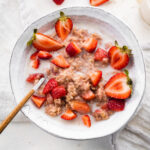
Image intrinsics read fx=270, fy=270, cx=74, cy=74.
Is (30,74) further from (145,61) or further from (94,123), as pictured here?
(145,61)

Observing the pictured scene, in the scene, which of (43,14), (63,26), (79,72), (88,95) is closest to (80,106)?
(88,95)

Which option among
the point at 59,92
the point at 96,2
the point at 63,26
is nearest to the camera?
the point at 59,92

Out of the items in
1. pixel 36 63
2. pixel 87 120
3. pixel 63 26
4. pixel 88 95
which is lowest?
pixel 87 120

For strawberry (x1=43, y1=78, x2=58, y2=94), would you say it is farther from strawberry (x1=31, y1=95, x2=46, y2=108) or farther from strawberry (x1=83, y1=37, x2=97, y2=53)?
strawberry (x1=83, y1=37, x2=97, y2=53)

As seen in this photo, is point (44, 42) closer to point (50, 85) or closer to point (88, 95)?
point (50, 85)

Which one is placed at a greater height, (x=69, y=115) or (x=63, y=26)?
(x=63, y=26)

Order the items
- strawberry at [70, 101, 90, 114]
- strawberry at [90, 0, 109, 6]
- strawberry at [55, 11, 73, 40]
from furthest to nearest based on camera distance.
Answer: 1. strawberry at [90, 0, 109, 6]
2. strawberry at [55, 11, 73, 40]
3. strawberry at [70, 101, 90, 114]

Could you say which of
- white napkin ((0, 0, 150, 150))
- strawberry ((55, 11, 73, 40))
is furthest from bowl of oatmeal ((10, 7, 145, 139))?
white napkin ((0, 0, 150, 150))
